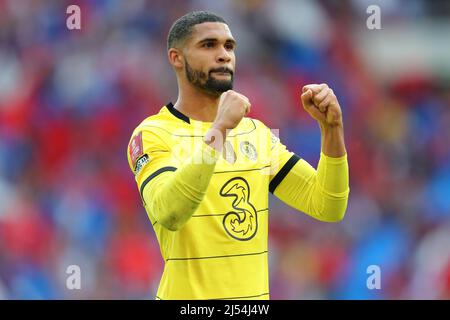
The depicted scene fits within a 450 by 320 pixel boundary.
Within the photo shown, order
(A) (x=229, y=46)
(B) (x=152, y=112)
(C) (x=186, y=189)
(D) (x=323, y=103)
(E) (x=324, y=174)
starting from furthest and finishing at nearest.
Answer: (B) (x=152, y=112)
(A) (x=229, y=46)
(E) (x=324, y=174)
(D) (x=323, y=103)
(C) (x=186, y=189)

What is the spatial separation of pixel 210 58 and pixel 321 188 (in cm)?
67

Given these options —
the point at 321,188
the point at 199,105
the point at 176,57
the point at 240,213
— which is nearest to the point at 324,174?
the point at 321,188

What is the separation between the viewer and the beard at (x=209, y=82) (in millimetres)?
3260

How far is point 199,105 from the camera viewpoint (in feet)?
11.0

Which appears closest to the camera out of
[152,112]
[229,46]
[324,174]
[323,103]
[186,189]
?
[186,189]

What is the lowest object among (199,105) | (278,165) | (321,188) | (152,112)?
(321,188)

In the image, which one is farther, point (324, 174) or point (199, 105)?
point (199, 105)

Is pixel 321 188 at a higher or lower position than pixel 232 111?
lower

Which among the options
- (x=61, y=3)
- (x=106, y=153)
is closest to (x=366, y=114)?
(x=106, y=153)

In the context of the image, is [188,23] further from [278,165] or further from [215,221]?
[215,221]

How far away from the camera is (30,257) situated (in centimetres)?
632

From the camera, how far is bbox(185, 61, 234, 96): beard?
3.26m

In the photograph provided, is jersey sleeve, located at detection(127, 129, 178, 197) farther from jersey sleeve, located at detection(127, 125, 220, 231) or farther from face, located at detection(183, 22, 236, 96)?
face, located at detection(183, 22, 236, 96)

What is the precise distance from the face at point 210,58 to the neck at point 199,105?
37 millimetres
